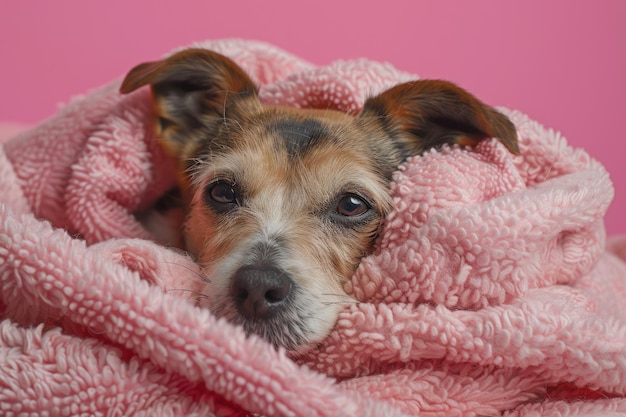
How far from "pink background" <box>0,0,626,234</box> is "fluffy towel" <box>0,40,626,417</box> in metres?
1.85

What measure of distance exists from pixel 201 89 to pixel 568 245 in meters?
1.13

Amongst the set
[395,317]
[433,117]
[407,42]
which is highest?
[433,117]

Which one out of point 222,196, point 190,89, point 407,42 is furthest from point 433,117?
point 407,42

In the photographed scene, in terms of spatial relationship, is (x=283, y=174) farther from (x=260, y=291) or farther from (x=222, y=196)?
(x=260, y=291)

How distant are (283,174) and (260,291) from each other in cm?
40

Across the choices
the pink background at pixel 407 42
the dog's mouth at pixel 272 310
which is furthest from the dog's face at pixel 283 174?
the pink background at pixel 407 42

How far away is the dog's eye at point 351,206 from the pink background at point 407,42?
82.4 inches

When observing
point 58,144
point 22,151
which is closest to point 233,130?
point 58,144

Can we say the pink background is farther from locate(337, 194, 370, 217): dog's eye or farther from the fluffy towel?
locate(337, 194, 370, 217): dog's eye

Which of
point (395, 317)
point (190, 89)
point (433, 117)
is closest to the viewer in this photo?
point (395, 317)

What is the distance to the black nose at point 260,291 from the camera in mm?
1479

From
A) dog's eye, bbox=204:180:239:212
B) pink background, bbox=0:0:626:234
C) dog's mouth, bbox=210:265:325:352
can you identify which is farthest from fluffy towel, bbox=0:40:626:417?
pink background, bbox=0:0:626:234

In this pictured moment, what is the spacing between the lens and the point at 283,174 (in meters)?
1.78

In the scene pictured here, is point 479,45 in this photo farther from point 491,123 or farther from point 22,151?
point 22,151
